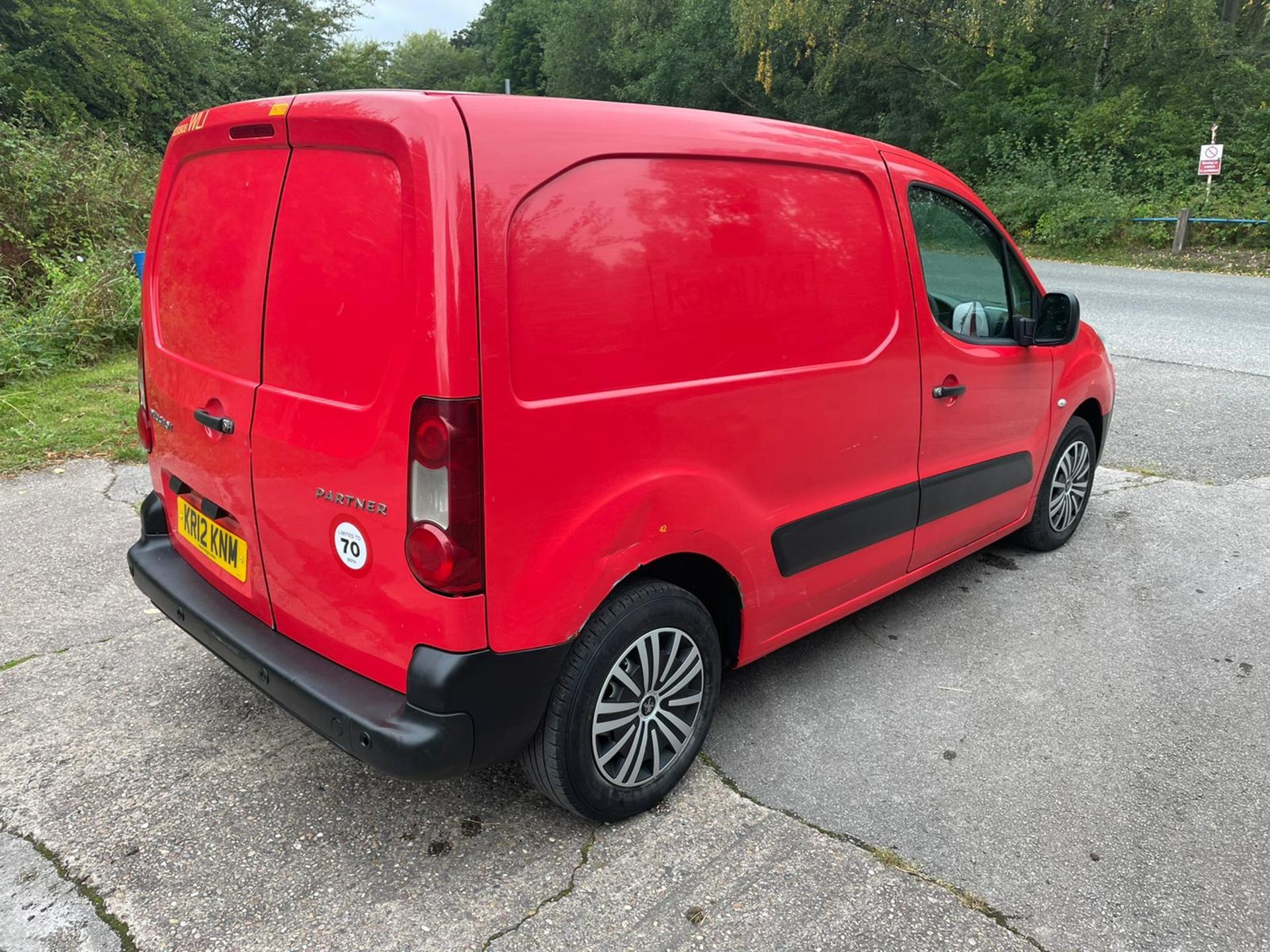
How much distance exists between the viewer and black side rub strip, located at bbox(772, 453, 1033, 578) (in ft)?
9.53

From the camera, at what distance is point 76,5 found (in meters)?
22.5

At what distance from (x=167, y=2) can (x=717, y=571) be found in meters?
31.6

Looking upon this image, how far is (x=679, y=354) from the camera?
94.2 inches

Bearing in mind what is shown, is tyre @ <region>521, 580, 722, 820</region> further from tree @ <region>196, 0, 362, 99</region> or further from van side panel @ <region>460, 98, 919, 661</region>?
tree @ <region>196, 0, 362, 99</region>

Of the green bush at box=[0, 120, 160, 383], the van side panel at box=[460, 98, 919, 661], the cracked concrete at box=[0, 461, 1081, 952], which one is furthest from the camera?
the green bush at box=[0, 120, 160, 383]

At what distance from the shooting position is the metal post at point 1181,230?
17.3 metres

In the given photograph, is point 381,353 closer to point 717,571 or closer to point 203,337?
point 203,337

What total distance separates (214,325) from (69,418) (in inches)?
187

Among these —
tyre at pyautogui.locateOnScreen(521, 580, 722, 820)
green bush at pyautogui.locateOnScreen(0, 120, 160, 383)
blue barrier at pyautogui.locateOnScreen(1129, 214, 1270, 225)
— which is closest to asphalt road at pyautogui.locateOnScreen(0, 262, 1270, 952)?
tyre at pyautogui.locateOnScreen(521, 580, 722, 820)

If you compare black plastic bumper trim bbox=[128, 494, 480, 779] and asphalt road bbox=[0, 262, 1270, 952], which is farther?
asphalt road bbox=[0, 262, 1270, 952]

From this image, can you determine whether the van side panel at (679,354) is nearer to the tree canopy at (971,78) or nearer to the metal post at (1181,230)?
the metal post at (1181,230)

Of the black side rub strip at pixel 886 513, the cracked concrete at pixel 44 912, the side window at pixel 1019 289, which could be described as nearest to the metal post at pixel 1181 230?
the side window at pixel 1019 289

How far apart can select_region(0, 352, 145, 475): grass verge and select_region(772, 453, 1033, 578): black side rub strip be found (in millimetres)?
4679

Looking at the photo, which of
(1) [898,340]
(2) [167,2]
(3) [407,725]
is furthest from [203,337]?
(2) [167,2]
